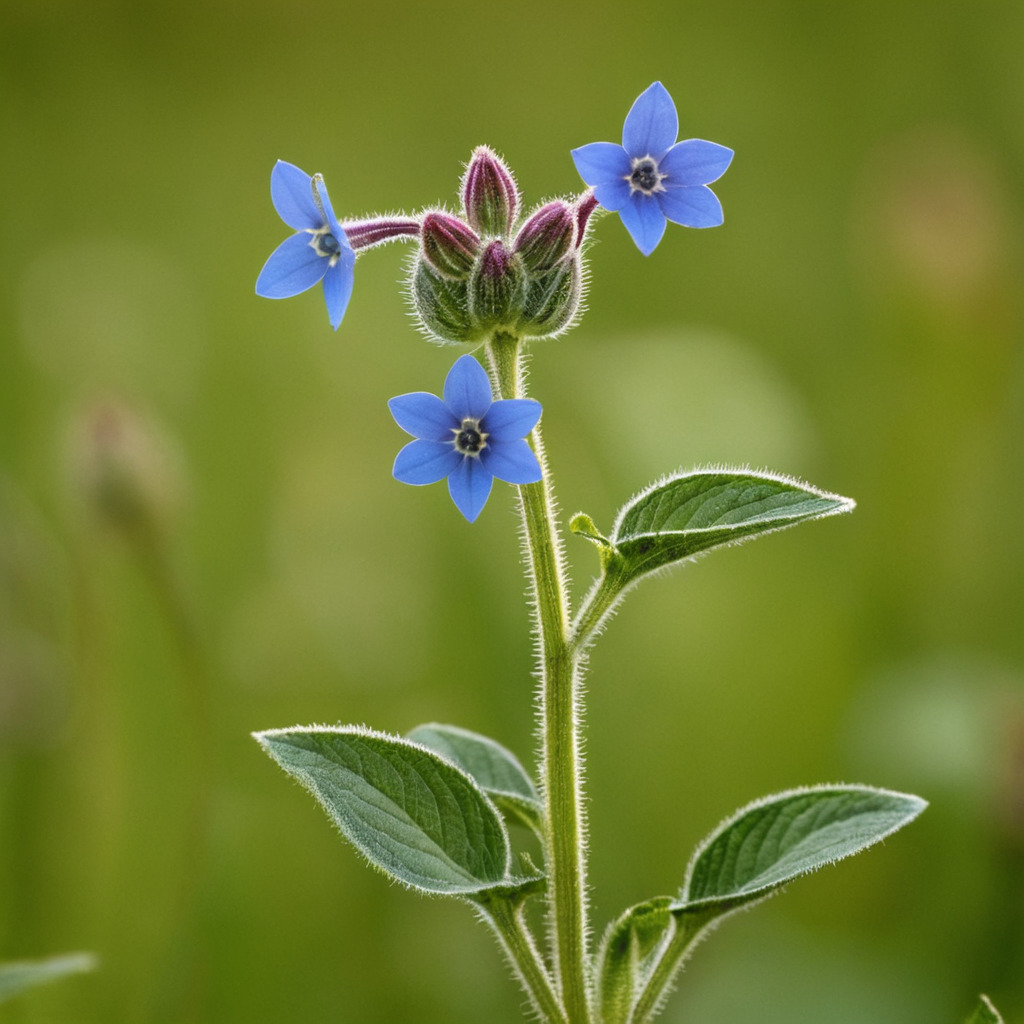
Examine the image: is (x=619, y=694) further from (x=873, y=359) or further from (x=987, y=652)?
(x=873, y=359)

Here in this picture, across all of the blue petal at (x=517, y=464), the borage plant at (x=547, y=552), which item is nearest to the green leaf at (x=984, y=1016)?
the borage plant at (x=547, y=552)

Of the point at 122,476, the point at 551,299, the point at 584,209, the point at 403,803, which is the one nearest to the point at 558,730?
the point at 403,803

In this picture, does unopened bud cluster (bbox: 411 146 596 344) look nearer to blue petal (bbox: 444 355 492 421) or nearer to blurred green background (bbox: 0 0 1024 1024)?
blue petal (bbox: 444 355 492 421)

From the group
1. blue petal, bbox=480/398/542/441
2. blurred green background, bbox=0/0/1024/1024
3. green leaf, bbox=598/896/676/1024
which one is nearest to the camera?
blue petal, bbox=480/398/542/441

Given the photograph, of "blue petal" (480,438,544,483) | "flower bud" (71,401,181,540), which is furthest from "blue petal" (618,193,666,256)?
"flower bud" (71,401,181,540)

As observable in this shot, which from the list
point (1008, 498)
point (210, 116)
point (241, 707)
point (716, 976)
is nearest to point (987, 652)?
point (1008, 498)

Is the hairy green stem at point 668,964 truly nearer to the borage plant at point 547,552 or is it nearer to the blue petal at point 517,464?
the borage plant at point 547,552
